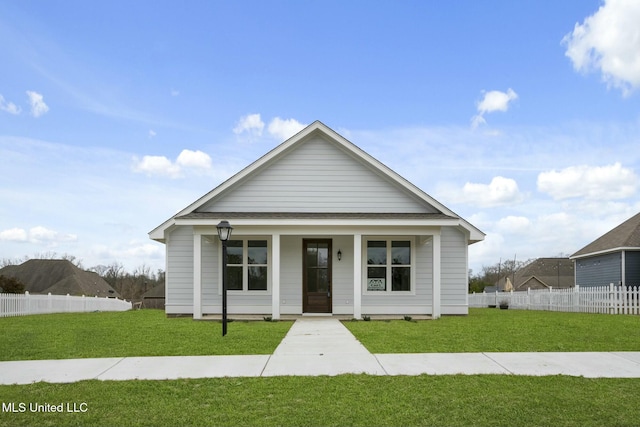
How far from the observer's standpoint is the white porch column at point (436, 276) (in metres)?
15.6

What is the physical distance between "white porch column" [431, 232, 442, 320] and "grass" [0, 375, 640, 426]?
868 centimetres

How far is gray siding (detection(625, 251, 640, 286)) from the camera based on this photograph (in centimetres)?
2527

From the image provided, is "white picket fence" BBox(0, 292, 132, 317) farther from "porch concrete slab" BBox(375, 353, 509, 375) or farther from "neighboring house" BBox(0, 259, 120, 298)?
"porch concrete slab" BBox(375, 353, 509, 375)

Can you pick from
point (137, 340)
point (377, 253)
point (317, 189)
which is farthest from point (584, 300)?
point (137, 340)

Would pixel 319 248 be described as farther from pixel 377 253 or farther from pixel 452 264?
pixel 452 264

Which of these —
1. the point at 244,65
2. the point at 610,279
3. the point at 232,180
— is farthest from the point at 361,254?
the point at 610,279

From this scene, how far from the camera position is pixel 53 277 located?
46500 millimetres

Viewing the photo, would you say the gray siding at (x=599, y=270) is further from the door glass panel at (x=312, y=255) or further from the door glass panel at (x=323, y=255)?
the door glass panel at (x=312, y=255)

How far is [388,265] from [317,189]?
3.47m

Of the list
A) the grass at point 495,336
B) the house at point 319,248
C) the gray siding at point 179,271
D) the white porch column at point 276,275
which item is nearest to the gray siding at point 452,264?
the house at point 319,248

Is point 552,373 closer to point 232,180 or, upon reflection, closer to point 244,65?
point 232,180

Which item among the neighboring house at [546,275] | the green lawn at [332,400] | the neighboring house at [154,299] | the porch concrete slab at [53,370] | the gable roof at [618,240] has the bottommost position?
the neighboring house at [154,299]

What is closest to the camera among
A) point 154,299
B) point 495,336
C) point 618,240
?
point 495,336

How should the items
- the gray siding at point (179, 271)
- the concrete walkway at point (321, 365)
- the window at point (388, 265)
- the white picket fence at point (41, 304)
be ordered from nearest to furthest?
the concrete walkway at point (321, 365) → the gray siding at point (179, 271) → the window at point (388, 265) → the white picket fence at point (41, 304)
